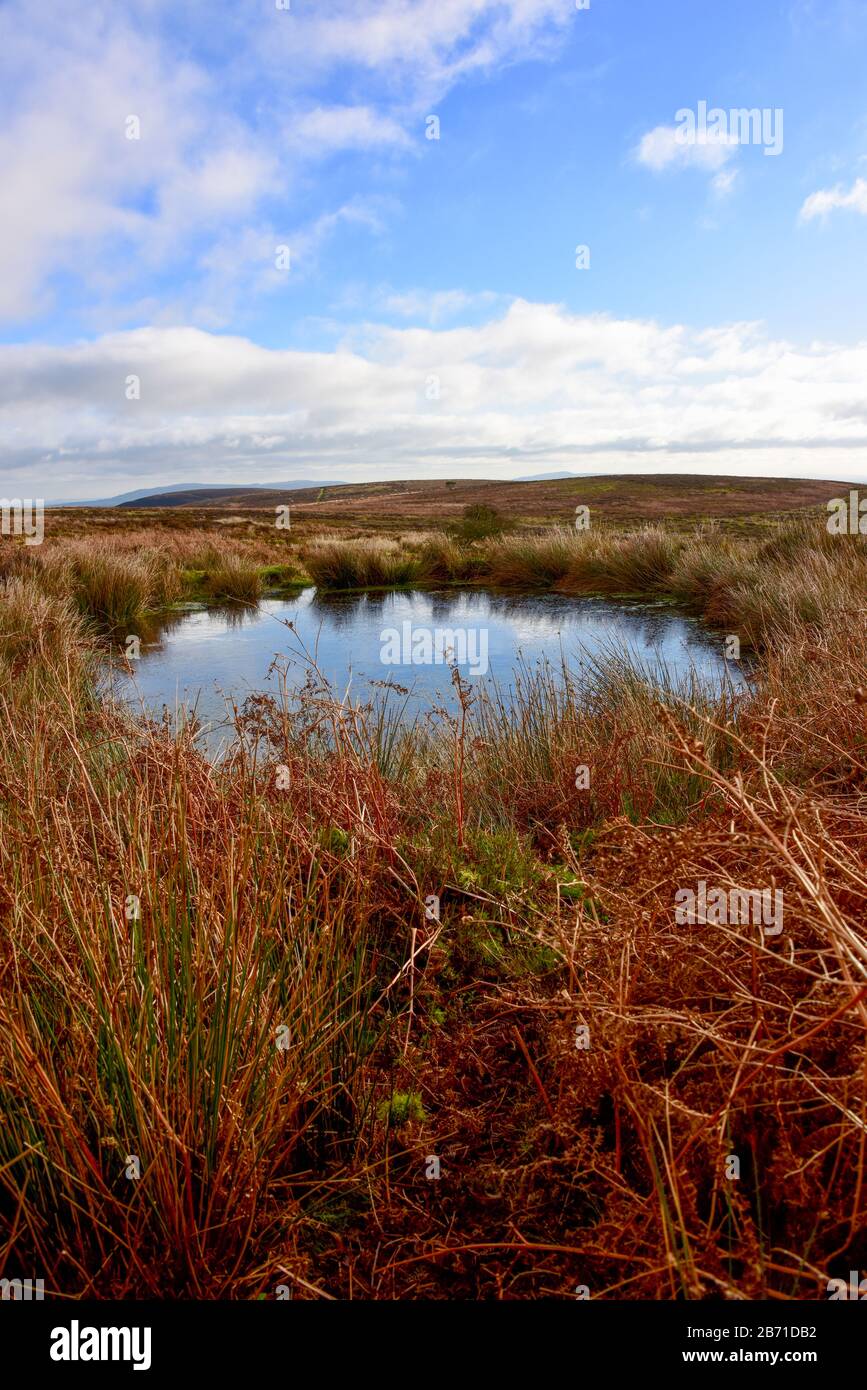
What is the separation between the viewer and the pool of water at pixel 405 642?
7504mm

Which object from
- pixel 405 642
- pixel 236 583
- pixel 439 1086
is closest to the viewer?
pixel 439 1086

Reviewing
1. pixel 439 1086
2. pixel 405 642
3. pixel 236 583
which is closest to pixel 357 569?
pixel 236 583

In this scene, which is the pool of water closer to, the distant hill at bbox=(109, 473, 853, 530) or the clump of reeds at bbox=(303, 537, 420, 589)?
the clump of reeds at bbox=(303, 537, 420, 589)

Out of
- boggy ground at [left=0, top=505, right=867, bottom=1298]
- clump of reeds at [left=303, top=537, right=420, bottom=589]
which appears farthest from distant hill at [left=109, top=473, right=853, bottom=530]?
boggy ground at [left=0, top=505, right=867, bottom=1298]

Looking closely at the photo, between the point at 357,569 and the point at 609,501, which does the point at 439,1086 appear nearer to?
the point at 357,569

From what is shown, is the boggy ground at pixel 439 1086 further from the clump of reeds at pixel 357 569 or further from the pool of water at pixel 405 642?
the clump of reeds at pixel 357 569

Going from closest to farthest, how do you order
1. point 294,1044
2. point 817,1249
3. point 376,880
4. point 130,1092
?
point 817,1249 < point 130,1092 < point 294,1044 < point 376,880

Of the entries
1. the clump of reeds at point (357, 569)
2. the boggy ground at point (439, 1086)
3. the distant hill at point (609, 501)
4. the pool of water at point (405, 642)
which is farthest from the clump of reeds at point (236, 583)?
the distant hill at point (609, 501)

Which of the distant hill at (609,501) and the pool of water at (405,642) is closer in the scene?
the pool of water at (405,642)

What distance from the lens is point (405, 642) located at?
383 inches
